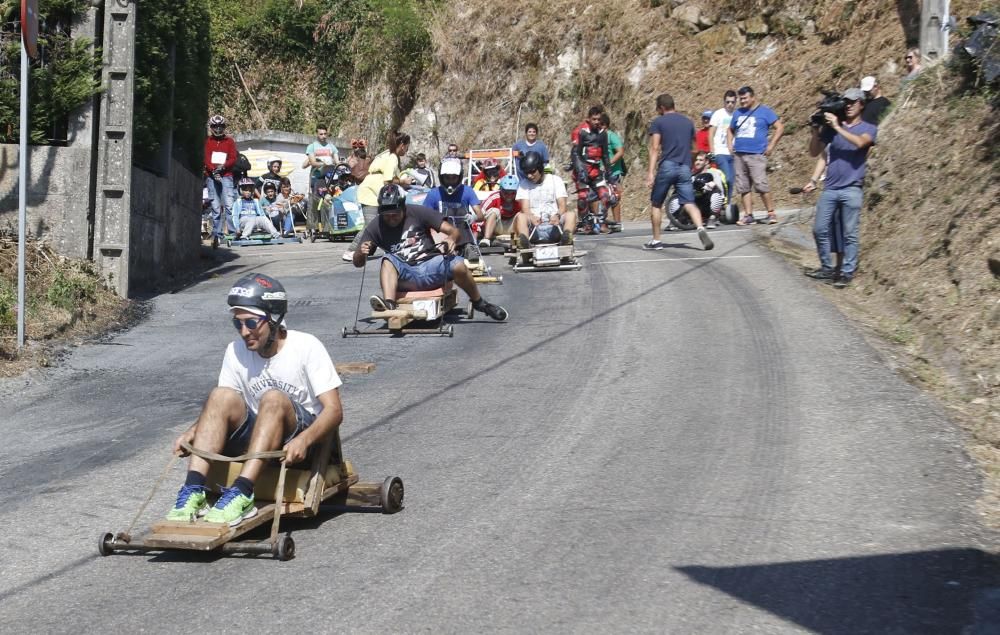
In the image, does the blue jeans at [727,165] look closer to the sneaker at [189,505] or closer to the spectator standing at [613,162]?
the spectator standing at [613,162]

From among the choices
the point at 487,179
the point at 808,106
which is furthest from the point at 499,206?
the point at 808,106

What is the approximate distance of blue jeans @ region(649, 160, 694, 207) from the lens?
16.9m

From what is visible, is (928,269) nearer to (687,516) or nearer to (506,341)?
(506,341)

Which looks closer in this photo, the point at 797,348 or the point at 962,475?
the point at 962,475

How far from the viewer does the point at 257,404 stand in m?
6.37

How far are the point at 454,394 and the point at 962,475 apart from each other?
397cm

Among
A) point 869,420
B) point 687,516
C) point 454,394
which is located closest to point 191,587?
point 687,516

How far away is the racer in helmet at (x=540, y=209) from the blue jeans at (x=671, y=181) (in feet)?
4.13

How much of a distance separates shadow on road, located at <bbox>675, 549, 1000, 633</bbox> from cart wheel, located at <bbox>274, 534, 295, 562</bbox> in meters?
1.83

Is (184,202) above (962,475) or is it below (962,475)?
above

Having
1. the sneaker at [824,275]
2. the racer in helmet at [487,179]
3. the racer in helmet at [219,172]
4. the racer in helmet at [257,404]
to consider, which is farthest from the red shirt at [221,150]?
the racer in helmet at [257,404]

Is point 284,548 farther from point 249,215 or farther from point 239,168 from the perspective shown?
point 239,168

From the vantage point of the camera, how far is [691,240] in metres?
18.3

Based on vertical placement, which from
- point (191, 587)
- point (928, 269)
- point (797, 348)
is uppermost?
point (928, 269)
